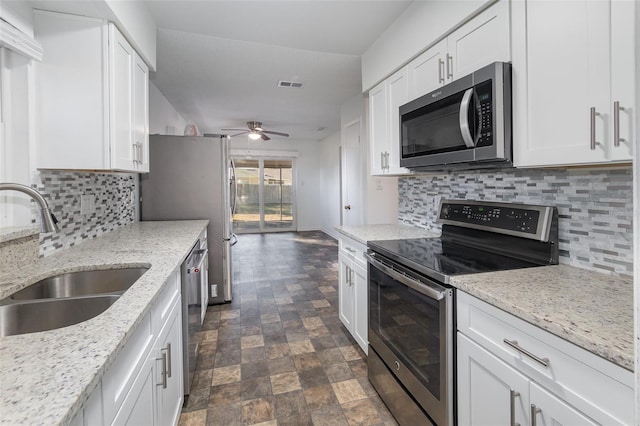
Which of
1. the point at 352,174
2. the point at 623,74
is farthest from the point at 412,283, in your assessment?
the point at 352,174

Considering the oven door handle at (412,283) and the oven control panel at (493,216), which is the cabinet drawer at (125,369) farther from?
the oven control panel at (493,216)

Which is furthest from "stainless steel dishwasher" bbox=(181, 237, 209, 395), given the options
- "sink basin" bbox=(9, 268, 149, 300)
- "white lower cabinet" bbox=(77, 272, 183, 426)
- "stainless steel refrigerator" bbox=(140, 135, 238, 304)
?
"stainless steel refrigerator" bbox=(140, 135, 238, 304)

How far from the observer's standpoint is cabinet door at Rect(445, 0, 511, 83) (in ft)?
4.61

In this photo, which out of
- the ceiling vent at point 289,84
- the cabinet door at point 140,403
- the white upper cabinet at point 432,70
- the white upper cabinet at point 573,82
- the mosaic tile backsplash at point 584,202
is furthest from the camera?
the ceiling vent at point 289,84

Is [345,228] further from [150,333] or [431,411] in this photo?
[150,333]

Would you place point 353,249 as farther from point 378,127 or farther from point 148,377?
point 148,377

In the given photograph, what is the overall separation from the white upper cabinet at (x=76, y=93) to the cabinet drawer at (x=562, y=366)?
6.24 feet

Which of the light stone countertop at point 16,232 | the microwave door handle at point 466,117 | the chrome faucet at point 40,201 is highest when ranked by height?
the microwave door handle at point 466,117

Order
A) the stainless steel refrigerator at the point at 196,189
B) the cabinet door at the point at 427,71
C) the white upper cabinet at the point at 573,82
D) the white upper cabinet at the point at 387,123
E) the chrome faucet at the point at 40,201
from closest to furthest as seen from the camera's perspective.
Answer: the white upper cabinet at the point at 573,82 → the chrome faucet at the point at 40,201 → the cabinet door at the point at 427,71 → the white upper cabinet at the point at 387,123 → the stainless steel refrigerator at the point at 196,189

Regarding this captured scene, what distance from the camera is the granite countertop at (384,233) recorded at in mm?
2199

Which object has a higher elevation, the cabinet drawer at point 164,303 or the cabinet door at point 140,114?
the cabinet door at point 140,114

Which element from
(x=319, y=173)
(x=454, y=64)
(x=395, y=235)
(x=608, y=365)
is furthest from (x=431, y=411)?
(x=319, y=173)

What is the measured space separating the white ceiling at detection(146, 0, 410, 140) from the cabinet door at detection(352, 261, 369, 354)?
1.81 meters

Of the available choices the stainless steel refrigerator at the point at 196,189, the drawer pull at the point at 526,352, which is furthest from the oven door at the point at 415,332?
the stainless steel refrigerator at the point at 196,189
